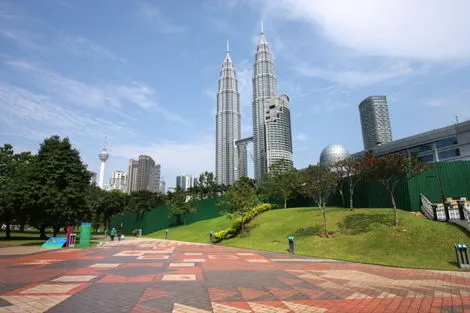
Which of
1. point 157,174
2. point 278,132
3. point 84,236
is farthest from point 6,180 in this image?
point 157,174

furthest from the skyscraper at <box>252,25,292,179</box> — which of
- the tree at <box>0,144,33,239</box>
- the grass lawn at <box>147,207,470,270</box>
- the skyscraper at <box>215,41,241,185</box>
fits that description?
the grass lawn at <box>147,207,470,270</box>

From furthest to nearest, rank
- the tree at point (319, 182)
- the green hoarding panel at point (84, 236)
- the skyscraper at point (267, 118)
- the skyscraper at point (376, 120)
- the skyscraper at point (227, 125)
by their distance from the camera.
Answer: the skyscraper at point (376, 120) → the skyscraper at point (227, 125) → the skyscraper at point (267, 118) → the green hoarding panel at point (84, 236) → the tree at point (319, 182)

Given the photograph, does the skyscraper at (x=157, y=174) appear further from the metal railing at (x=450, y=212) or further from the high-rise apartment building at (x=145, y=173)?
the metal railing at (x=450, y=212)

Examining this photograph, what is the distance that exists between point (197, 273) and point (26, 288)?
505cm

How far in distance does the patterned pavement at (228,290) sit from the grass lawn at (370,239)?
2.94m

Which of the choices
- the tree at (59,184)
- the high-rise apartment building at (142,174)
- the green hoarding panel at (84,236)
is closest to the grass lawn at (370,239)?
the green hoarding panel at (84,236)

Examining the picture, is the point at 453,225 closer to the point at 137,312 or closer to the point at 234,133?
the point at 137,312

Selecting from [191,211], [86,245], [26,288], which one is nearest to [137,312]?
[26,288]

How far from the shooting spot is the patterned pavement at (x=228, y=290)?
243 inches

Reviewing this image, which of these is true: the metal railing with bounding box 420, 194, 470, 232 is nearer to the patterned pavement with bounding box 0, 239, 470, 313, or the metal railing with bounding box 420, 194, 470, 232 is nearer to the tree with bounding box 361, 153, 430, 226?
the tree with bounding box 361, 153, 430, 226

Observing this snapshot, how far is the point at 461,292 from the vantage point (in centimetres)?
778

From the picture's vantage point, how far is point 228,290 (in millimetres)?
7809

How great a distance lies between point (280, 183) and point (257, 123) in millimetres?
101724

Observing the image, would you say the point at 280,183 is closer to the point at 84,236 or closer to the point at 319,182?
the point at 319,182
